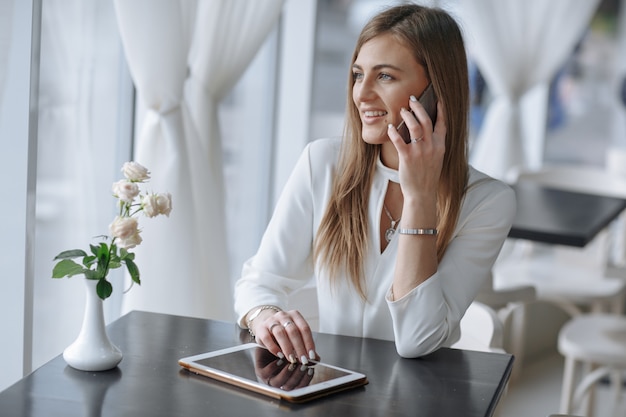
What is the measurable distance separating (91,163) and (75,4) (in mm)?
466

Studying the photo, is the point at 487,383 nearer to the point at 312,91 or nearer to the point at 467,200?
the point at 467,200

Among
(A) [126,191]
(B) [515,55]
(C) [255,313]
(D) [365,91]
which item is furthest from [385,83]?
(B) [515,55]

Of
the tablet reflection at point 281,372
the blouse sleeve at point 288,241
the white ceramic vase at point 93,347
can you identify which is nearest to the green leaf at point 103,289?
the white ceramic vase at point 93,347

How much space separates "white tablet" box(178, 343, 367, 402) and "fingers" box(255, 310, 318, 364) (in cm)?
2

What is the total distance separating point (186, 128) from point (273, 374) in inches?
54.1

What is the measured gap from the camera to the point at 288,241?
6.91 ft

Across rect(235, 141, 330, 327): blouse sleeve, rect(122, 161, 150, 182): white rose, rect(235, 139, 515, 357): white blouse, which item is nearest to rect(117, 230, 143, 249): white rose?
rect(122, 161, 150, 182): white rose

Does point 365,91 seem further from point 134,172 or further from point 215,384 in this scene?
point 215,384

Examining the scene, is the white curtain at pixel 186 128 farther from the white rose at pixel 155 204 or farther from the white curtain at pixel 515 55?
the white curtain at pixel 515 55

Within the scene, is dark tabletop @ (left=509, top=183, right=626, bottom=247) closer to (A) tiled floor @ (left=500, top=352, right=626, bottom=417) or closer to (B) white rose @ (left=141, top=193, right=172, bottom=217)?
(A) tiled floor @ (left=500, top=352, right=626, bottom=417)

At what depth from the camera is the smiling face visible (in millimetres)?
1989

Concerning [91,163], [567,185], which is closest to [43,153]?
Answer: [91,163]

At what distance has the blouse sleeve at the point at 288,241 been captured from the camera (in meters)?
2.09

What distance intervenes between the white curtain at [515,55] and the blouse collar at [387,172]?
2745mm
